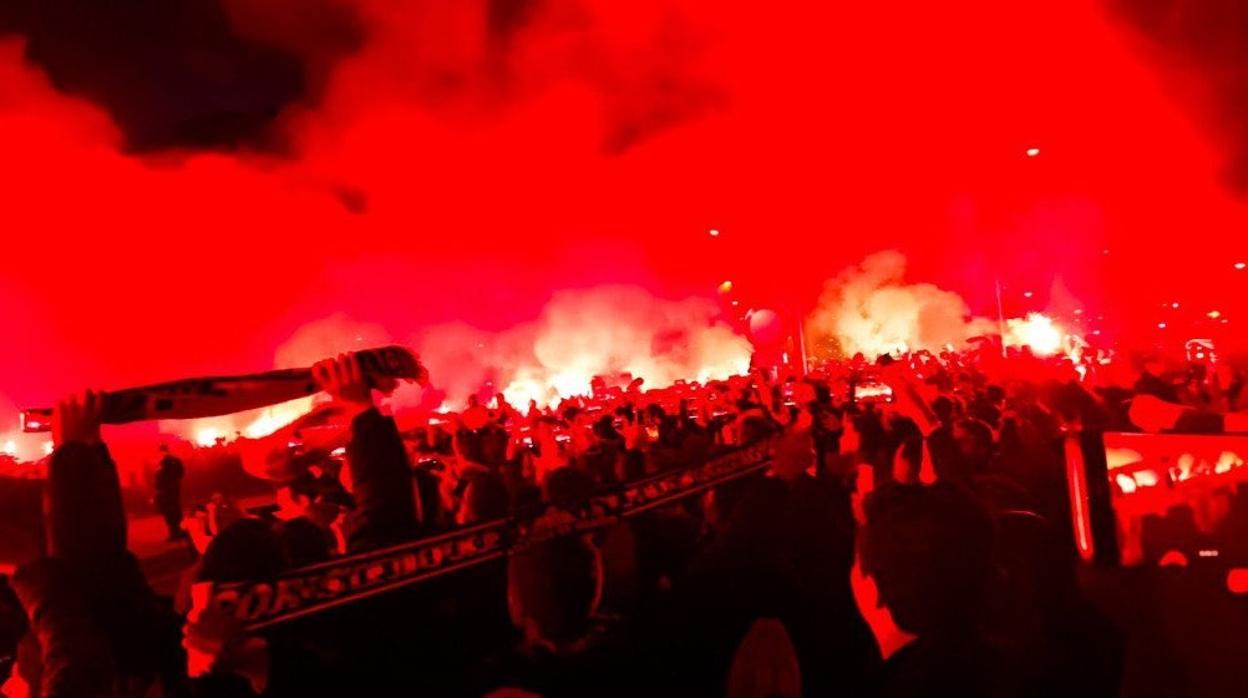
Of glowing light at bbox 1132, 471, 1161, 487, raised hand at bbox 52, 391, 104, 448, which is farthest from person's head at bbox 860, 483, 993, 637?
raised hand at bbox 52, 391, 104, 448

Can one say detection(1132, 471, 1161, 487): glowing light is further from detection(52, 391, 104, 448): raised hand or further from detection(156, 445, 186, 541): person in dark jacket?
detection(156, 445, 186, 541): person in dark jacket

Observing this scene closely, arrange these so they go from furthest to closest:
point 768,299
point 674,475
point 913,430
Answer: point 768,299, point 913,430, point 674,475

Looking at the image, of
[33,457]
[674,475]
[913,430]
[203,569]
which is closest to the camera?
[203,569]

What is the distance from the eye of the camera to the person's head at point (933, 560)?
2178mm

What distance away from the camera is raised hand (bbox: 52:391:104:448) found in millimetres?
2840

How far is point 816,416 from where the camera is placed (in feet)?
25.5

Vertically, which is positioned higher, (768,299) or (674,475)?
(768,299)

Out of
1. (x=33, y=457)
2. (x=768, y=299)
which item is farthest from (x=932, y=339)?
(x=33, y=457)

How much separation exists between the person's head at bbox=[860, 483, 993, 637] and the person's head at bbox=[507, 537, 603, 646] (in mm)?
797

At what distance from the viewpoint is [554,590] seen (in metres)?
2.46

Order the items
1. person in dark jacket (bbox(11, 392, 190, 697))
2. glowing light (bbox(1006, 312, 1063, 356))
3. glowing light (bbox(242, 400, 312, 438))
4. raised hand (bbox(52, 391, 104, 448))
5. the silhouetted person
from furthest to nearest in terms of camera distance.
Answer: glowing light (bbox(1006, 312, 1063, 356)) < glowing light (bbox(242, 400, 312, 438)) < raised hand (bbox(52, 391, 104, 448)) < person in dark jacket (bbox(11, 392, 190, 697)) < the silhouetted person

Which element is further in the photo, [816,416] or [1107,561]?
[816,416]

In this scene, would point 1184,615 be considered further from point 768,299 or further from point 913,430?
point 768,299

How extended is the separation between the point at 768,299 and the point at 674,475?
3018 cm
